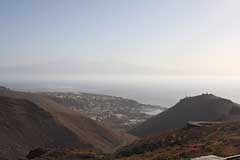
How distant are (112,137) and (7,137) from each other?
65.0ft

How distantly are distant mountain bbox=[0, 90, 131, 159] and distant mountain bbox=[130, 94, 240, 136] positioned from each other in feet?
35.3

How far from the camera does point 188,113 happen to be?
A: 76.2 meters

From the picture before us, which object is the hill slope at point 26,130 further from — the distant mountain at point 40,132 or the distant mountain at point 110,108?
the distant mountain at point 110,108

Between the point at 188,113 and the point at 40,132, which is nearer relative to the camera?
the point at 40,132

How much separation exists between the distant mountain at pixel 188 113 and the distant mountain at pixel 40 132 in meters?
10.8

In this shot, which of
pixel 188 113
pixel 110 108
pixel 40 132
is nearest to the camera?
pixel 40 132

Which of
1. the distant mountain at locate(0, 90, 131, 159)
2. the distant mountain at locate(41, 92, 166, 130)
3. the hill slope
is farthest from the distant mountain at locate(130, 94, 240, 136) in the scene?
the distant mountain at locate(41, 92, 166, 130)

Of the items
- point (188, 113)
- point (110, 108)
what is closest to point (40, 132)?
point (188, 113)

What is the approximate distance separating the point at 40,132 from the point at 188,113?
33448 millimetres

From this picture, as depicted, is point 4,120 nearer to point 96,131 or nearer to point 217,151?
point 96,131

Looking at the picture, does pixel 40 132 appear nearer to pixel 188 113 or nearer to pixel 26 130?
pixel 26 130

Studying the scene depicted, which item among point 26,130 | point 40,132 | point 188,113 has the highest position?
point 188,113

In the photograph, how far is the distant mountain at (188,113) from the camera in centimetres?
7255

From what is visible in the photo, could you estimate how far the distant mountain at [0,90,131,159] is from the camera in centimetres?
5069
